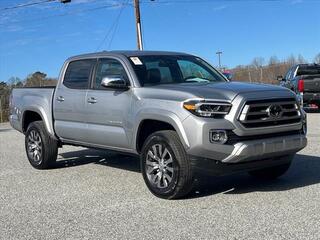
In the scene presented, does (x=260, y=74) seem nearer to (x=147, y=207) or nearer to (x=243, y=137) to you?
(x=243, y=137)

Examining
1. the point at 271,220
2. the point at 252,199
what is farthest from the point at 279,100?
the point at 271,220

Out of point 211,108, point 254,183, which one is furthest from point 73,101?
point 254,183

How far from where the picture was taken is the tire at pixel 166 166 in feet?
20.4

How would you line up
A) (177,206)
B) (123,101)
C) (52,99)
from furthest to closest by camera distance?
1. (52,99)
2. (123,101)
3. (177,206)

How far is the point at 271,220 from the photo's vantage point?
534 cm

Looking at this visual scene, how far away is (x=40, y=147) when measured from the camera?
9195 mm

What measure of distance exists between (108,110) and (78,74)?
131 cm

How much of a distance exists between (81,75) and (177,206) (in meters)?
3.20

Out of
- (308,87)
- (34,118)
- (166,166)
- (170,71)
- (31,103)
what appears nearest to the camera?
(166,166)

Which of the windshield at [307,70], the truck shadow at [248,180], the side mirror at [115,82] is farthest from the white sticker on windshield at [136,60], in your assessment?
the windshield at [307,70]

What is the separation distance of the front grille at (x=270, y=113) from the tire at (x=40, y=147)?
13.6ft

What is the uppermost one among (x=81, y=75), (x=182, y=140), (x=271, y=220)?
Result: (x=81, y=75)

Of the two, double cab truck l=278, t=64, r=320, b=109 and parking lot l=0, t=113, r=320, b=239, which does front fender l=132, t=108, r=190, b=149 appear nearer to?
parking lot l=0, t=113, r=320, b=239

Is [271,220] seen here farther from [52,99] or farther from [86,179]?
[52,99]
